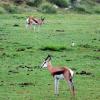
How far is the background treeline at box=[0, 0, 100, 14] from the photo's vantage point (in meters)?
48.8

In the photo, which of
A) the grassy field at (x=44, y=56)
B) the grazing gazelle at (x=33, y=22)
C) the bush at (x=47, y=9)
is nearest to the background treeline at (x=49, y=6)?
the bush at (x=47, y=9)

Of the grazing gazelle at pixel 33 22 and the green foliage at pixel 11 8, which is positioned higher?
the grazing gazelle at pixel 33 22

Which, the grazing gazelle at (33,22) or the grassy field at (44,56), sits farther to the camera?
the grazing gazelle at (33,22)

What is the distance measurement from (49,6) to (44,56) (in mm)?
28888

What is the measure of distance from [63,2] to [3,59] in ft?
116

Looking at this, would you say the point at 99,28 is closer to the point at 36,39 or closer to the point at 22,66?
the point at 36,39

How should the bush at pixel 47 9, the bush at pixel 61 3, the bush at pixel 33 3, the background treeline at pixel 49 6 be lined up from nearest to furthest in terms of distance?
the background treeline at pixel 49 6
the bush at pixel 47 9
the bush at pixel 33 3
the bush at pixel 61 3

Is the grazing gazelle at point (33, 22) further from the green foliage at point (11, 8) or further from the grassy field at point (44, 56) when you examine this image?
the green foliage at point (11, 8)

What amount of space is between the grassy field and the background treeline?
11690mm

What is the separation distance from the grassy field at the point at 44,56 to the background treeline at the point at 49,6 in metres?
11.7

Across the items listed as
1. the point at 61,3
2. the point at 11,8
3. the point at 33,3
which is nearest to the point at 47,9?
the point at 33,3

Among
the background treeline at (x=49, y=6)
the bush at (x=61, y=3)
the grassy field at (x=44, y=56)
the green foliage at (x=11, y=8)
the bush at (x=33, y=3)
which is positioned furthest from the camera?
the bush at (x=61, y=3)

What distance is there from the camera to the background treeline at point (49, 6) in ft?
160

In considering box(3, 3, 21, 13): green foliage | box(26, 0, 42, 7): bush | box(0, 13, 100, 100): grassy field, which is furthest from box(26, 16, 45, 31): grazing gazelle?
box(26, 0, 42, 7): bush
